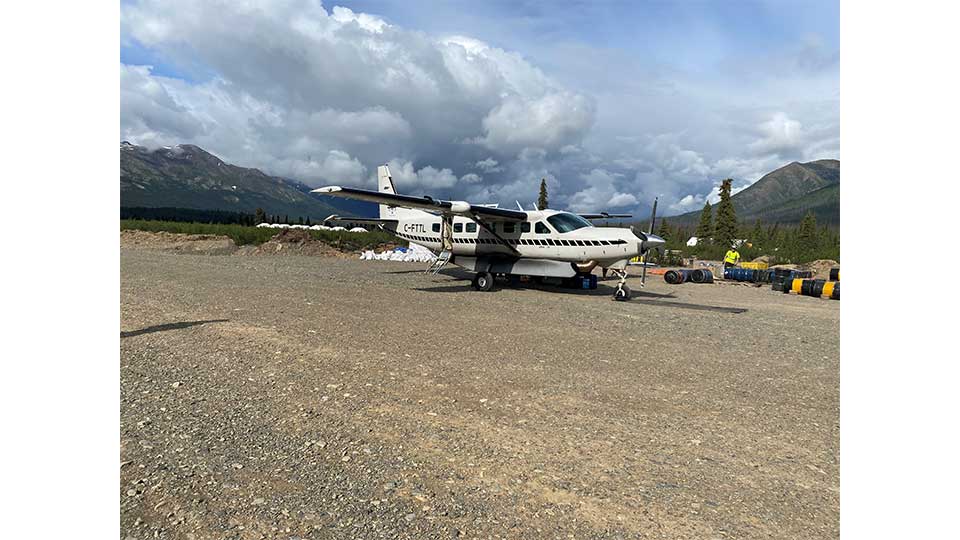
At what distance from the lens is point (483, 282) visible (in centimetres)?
1480

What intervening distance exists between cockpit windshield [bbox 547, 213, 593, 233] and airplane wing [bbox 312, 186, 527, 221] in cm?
91

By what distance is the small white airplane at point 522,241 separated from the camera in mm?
12953

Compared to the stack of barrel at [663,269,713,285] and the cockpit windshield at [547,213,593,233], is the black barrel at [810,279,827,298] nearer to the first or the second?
the stack of barrel at [663,269,713,285]

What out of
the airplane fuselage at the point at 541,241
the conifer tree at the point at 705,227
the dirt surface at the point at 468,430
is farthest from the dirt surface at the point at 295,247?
the conifer tree at the point at 705,227

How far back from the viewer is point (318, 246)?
30.3 meters

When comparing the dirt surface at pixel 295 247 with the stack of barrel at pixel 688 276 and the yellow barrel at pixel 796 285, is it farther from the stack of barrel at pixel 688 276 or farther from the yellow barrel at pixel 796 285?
the yellow barrel at pixel 796 285

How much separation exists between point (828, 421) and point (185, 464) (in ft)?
17.2

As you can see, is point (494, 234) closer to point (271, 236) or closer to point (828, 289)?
point (828, 289)

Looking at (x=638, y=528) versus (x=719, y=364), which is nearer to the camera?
(x=638, y=528)

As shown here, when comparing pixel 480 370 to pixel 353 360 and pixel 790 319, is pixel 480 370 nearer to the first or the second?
pixel 353 360

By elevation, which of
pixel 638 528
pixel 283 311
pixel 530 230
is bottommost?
pixel 638 528

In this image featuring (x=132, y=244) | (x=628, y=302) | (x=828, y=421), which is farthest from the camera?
(x=132, y=244)

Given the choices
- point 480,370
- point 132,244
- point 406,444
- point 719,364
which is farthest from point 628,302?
point 132,244

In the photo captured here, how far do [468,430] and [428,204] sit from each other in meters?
9.96
